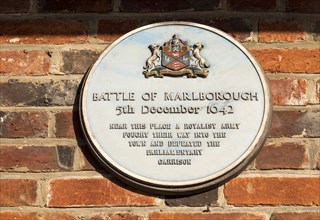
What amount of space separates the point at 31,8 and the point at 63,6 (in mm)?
→ 104

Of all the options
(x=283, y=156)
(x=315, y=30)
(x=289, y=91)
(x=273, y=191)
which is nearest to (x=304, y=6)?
(x=315, y=30)

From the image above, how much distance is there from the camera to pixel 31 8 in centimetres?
190

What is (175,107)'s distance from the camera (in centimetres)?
168

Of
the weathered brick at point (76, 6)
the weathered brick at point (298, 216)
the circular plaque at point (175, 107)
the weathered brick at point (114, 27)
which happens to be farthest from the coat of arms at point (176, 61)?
the weathered brick at point (298, 216)

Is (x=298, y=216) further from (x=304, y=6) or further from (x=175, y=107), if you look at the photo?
(x=304, y=6)

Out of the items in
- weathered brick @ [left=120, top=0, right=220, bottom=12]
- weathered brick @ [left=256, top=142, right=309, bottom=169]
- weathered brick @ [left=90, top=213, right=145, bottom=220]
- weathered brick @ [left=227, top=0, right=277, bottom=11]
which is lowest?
weathered brick @ [left=90, top=213, right=145, bottom=220]

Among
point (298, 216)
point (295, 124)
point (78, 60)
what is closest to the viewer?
point (298, 216)

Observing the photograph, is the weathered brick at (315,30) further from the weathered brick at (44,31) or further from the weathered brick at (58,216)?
the weathered brick at (58,216)

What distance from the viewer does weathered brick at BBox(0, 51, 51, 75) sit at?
1805 mm

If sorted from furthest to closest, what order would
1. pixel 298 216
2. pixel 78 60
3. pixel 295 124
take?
pixel 78 60 → pixel 295 124 → pixel 298 216

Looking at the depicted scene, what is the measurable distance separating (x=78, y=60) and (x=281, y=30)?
24.8 inches

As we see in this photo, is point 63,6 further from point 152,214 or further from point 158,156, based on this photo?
point 152,214

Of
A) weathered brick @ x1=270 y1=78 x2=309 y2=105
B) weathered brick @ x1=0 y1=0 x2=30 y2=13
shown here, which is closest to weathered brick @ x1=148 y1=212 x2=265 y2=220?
A: weathered brick @ x1=270 y1=78 x2=309 y2=105

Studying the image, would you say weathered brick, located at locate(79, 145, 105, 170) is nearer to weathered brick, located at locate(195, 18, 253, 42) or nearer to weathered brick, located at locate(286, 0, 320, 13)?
weathered brick, located at locate(195, 18, 253, 42)
